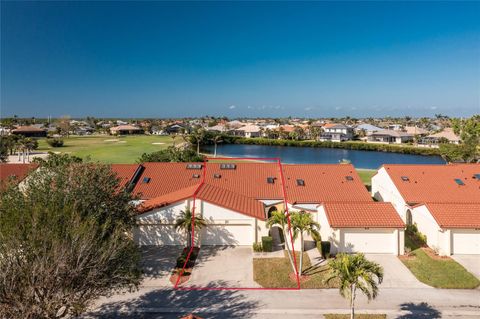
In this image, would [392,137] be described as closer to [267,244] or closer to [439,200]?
Answer: [439,200]

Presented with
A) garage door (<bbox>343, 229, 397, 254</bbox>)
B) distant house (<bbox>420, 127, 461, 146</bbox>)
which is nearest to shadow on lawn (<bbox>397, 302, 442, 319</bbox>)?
garage door (<bbox>343, 229, 397, 254</bbox>)

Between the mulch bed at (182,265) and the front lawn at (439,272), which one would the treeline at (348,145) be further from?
the mulch bed at (182,265)

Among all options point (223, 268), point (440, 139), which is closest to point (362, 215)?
point (223, 268)

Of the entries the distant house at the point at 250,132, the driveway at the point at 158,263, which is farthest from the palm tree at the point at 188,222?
the distant house at the point at 250,132

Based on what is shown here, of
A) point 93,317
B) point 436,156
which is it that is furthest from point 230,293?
point 436,156

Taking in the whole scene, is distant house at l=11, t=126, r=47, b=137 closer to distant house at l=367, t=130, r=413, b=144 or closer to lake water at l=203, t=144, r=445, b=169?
lake water at l=203, t=144, r=445, b=169

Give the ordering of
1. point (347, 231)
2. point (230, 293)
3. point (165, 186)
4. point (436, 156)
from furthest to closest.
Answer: point (436, 156), point (165, 186), point (347, 231), point (230, 293)

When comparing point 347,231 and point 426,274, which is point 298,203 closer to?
point 347,231
